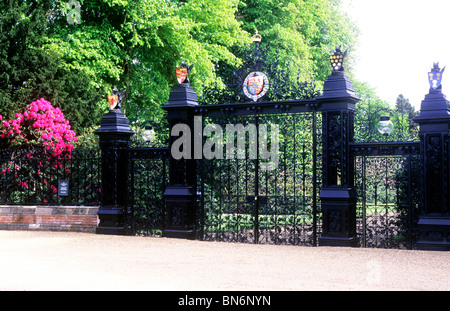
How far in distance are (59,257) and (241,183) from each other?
4.89 m

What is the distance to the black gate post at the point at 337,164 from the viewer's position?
1134 cm

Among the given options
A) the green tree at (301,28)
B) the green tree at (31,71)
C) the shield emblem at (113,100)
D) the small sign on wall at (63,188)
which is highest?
the green tree at (301,28)

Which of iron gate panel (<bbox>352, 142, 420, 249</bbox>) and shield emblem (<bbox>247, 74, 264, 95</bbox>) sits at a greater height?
shield emblem (<bbox>247, 74, 264, 95</bbox>)

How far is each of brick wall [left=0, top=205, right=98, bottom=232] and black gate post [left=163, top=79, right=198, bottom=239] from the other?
2156mm

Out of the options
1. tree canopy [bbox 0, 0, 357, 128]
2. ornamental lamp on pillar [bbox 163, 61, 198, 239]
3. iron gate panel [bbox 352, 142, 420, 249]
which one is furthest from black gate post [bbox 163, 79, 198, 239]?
tree canopy [bbox 0, 0, 357, 128]

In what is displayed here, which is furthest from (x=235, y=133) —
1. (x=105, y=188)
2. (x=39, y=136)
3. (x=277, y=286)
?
(x=39, y=136)

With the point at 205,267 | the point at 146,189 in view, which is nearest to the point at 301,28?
the point at 146,189

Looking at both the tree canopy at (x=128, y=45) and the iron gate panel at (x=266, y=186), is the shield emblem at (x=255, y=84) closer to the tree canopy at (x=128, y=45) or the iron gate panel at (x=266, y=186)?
the iron gate panel at (x=266, y=186)

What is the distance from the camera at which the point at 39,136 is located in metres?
19.5

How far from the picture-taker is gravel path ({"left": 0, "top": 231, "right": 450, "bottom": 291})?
715cm

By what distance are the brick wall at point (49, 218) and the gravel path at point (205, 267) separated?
178 centimetres

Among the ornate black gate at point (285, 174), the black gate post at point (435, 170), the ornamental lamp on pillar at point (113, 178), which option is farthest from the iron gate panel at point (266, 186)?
the black gate post at point (435, 170)

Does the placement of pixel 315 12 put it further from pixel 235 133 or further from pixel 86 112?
pixel 235 133

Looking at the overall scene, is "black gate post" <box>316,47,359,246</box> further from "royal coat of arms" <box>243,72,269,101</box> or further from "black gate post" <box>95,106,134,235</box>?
"black gate post" <box>95,106,134,235</box>
